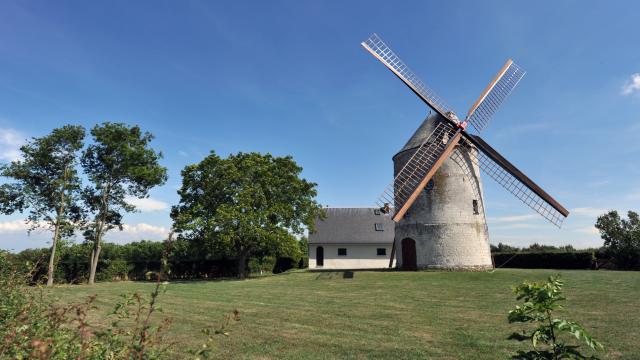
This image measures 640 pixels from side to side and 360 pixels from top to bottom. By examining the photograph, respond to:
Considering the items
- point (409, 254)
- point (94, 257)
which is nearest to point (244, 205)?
point (409, 254)

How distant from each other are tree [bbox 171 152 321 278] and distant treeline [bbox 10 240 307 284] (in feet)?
10.7

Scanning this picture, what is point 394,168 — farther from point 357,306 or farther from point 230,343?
point 230,343

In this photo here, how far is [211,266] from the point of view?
32438 mm

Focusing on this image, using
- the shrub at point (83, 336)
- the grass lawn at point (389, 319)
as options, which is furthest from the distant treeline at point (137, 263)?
the shrub at point (83, 336)

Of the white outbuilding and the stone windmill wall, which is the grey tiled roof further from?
the stone windmill wall

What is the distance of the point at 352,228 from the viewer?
3891 cm

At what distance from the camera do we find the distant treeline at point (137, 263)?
29.7 metres

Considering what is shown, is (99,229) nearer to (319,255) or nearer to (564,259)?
(319,255)

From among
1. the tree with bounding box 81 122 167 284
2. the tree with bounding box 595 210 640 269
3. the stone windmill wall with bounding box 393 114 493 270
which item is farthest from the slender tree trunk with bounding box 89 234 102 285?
the tree with bounding box 595 210 640 269

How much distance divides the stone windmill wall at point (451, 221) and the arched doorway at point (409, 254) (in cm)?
2

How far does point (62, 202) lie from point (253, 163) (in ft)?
47.3

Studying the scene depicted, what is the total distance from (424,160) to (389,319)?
48.1 feet

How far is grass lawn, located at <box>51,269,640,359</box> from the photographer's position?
290 inches

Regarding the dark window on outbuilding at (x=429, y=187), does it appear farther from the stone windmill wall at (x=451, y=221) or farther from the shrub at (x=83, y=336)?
the shrub at (x=83, y=336)
